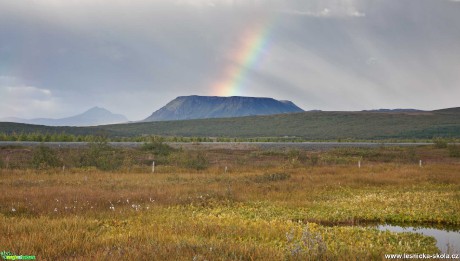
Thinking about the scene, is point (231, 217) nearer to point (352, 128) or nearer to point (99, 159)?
point (99, 159)

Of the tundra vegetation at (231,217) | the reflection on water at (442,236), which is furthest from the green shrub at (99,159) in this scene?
the reflection on water at (442,236)

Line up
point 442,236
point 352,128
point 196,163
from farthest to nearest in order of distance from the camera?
point 352,128 → point 196,163 → point 442,236

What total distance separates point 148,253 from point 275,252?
8.15 ft

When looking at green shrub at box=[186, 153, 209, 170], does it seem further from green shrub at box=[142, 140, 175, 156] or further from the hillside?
the hillside

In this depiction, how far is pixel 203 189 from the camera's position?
813 inches

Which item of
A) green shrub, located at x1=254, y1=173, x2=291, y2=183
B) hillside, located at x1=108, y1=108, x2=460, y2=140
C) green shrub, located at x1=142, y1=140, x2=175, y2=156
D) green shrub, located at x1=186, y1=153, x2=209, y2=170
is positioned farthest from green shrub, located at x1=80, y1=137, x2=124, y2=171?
hillside, located at x1=108, y1=108, x2=460, y2=140

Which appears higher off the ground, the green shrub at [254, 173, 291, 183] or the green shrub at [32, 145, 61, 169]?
the green shrub at [32, 145, 61, 169]

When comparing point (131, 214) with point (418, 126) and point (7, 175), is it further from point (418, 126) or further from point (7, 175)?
point (418, 126)

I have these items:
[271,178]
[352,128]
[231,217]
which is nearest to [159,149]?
[271,178]

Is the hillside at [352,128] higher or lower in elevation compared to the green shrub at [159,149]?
higher

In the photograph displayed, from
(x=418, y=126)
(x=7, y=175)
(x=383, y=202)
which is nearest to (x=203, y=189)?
(x=383, y=202)

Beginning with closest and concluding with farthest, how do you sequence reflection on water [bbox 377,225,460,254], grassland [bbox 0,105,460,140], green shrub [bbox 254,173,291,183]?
reflection on water [bbox 377,225,460,254]
green shrub [bbox 254,173,291,183]
grassland [bbox 0,105,460,140]

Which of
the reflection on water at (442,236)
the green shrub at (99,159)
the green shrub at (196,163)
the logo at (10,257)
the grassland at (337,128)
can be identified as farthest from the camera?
the grassland at (337,128)

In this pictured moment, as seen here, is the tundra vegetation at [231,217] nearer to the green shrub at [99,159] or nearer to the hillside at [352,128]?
the green shrub at [99,159]
